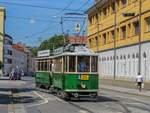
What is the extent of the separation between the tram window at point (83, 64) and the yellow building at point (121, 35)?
25.9 metres

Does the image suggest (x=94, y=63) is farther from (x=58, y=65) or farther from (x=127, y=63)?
(x=127, y=63)

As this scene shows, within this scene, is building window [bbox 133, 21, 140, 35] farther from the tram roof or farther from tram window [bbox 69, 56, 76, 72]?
tram window [bbox 69, 56, 76, 72]

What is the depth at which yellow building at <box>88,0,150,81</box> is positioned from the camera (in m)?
58.4

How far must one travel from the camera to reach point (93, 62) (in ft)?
102

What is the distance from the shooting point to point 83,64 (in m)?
31.1

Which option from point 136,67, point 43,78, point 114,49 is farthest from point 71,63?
point 114,49

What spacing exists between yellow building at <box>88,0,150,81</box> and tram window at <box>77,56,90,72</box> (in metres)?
25.9

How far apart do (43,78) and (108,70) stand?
3603 centimetres

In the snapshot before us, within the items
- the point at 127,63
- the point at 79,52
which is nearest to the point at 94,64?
the point at 79,52

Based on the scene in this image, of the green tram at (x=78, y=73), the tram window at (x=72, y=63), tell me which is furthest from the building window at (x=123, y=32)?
the tram window at (x=72, y=63)

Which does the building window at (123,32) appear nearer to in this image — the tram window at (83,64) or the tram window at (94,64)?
the tram window at (94,64)

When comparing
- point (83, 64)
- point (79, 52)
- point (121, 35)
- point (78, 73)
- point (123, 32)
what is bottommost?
point (78, 73)

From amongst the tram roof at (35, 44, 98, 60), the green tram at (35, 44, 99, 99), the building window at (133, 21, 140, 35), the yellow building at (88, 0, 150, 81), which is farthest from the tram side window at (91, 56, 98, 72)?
the building window at (133, 21, 140, 35)

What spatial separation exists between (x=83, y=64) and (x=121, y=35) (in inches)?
1566
